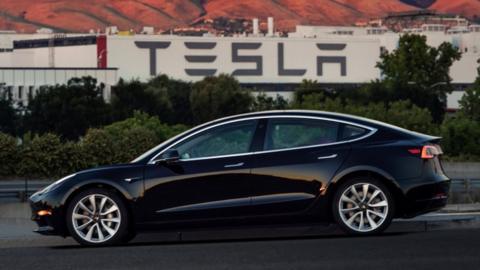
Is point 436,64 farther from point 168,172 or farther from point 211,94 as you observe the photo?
point 168,172

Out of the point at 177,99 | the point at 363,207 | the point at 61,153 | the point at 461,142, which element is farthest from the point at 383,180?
the point at 177,99

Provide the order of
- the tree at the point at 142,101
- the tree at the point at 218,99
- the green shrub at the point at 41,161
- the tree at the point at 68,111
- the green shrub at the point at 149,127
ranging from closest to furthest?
the green shrub at the point at 41,161, the green shrub at the point at 149,127, the tree at the point at 68,111, the tree at the point at 142,101, the tree at the point at 218,99

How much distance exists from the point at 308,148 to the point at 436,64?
12958 cm

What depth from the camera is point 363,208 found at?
14750 mm

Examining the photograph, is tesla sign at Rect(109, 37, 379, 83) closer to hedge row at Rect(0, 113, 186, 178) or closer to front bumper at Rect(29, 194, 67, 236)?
hedge row at Rect(0, 113, 186, 178)

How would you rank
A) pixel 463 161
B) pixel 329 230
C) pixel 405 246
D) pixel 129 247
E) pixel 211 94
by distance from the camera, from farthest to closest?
1. pixel 211 94
2. pixel 463 161
3. pixel 329 230
4. pixel 129 247
5. pixel 405 246

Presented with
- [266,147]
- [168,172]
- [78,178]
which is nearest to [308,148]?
[266,147]

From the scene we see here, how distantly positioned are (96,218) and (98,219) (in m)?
0.03

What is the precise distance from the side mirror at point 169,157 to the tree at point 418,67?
113 meters

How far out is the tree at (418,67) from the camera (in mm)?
130875

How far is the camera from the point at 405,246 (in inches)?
514

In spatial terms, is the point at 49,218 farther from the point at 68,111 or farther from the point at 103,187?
the point at 68,111

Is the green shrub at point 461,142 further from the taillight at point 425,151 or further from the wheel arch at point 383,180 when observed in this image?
the wheel arch at point 383,180

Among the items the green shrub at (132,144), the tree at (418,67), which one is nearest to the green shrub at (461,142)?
the green shrub at (132,144)
